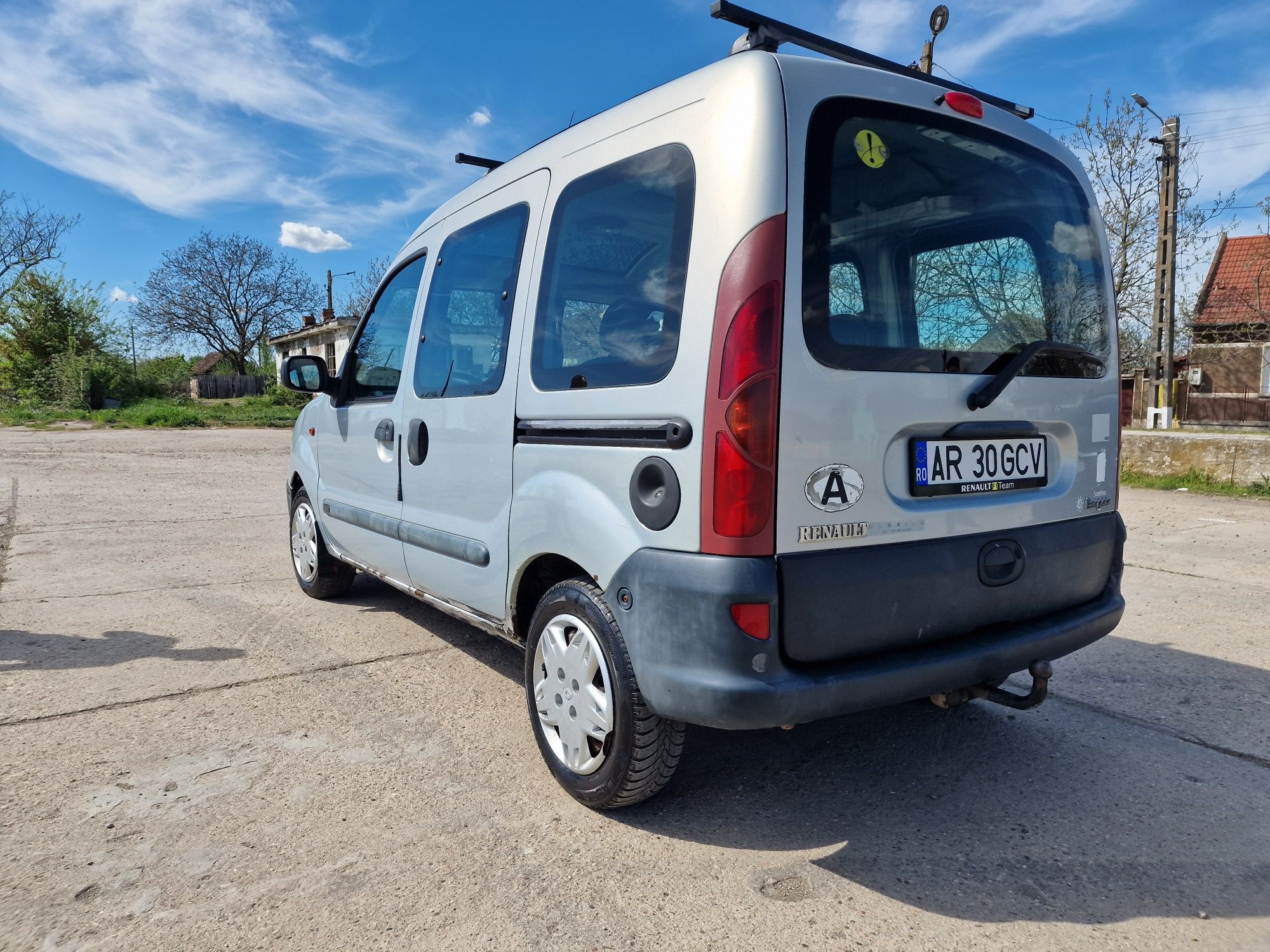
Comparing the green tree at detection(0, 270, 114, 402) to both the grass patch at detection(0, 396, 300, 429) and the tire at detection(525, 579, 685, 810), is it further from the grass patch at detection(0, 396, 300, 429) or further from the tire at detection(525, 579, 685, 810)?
the tire at detection(525, 579, 685, 810)

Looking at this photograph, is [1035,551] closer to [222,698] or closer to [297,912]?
[297,912]

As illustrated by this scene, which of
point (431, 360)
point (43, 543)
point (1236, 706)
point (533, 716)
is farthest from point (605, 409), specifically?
point (43, 543)

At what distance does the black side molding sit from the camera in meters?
2.19

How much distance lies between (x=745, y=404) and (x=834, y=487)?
1.08 ft

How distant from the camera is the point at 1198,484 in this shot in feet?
34.0

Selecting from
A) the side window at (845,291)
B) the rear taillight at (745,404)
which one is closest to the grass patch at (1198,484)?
the side window at (845,291)

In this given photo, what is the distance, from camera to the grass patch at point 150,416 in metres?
24.7

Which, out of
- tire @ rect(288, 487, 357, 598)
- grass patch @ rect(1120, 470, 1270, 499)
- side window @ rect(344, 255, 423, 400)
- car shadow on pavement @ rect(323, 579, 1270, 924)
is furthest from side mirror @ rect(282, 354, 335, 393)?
grass patch @ rect(1120, 470, 1270, 499)

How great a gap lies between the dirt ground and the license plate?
0.99m

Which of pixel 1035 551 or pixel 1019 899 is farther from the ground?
pixel 1035 551

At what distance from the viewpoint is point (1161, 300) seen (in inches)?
749

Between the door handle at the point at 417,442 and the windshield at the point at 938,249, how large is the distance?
6.16 feet

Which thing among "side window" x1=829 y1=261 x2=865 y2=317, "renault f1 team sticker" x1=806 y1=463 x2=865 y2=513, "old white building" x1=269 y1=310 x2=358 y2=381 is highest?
"old white building" x1=269 y1=310 x2=358 y2=381

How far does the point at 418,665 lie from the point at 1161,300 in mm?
20264
